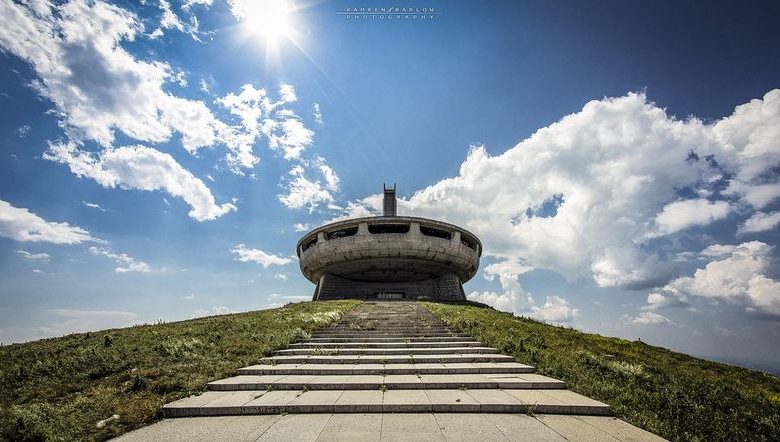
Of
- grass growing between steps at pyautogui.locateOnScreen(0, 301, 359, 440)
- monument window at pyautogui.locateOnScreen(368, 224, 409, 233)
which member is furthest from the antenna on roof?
grass growing between steps at pyautogui.locateOnScreen(0, 301, 359, 440)

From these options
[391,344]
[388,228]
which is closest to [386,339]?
[391,344]

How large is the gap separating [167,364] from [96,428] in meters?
3.74

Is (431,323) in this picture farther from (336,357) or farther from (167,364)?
(167,364)

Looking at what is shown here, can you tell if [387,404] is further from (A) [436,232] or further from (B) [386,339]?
(A) [436,232]

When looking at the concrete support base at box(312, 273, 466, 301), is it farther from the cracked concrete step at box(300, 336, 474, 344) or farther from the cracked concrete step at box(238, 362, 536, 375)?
the cracked concrete step at box(238, 362, 536, 375)

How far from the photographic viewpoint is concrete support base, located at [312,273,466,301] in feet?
112

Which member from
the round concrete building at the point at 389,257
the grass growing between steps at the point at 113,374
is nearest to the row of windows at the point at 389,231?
the round concrete building at the point at 389,257

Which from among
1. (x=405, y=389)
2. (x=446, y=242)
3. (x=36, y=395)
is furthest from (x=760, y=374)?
(x=446, y=242)

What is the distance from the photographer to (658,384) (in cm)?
765

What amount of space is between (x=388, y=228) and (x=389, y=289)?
794 centimetres

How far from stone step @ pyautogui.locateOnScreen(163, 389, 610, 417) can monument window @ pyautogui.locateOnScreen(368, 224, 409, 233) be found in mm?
24554

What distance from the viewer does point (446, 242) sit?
31.4 metres

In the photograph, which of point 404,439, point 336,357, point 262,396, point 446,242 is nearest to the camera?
point 404,439

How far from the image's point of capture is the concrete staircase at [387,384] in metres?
5.83
